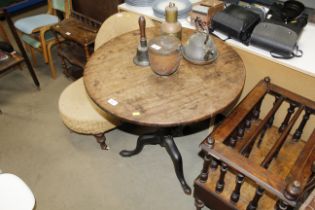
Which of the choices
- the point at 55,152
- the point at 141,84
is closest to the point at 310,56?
the point at 141,84

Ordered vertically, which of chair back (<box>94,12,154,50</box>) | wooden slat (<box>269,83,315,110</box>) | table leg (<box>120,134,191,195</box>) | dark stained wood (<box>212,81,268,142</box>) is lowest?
table leg (<box>120,134,191,195</box>)

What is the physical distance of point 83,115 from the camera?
1.86 meters

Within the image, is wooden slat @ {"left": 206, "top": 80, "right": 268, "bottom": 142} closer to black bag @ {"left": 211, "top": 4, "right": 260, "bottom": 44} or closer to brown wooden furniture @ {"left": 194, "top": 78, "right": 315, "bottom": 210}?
brown wooden furniture @ {"left": 194, "top": 78, "right": 315, "bottom": 210}

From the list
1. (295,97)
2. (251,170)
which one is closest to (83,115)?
(251,170)

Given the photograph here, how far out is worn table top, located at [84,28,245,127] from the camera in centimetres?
125

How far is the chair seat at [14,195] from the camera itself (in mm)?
1305

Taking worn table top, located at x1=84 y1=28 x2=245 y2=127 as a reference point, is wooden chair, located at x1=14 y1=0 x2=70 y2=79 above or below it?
below

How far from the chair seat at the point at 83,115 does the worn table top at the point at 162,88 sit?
44 cm

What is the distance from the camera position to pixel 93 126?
1.89m

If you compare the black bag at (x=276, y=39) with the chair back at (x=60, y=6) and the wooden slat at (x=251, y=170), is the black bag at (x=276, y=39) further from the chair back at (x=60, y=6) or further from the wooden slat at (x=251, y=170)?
the chair back at (x=60, y=6)

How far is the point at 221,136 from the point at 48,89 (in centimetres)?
206

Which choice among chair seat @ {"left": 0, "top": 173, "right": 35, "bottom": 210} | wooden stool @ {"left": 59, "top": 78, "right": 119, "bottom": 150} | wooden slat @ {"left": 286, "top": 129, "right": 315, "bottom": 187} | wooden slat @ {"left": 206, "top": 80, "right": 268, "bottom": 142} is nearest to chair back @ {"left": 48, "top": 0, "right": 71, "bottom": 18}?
wooden stool @ {"left": 59, "top": 78, "right": 119, "bottom": 150}

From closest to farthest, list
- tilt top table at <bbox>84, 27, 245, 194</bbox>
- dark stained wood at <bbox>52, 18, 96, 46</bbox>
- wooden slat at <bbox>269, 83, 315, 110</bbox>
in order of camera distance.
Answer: tilt top table at <bbox>84, 27, 245, 194</bbox>
wooden slat at <bbox>269, 83, 315, 110</bbox>
dark stained wood at <bbox>52, 18, 96, 46</bbox>

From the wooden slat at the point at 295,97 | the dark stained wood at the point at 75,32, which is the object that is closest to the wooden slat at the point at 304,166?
the wooden slat at the point at 295,97
